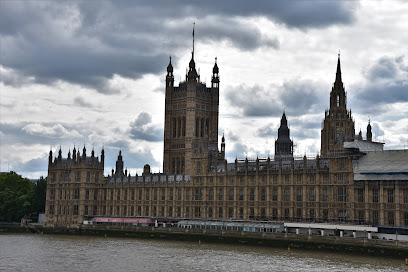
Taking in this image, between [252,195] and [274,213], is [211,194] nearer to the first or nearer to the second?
[252,195]

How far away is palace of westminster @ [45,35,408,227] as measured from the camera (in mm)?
130875

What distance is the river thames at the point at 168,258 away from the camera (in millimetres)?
97375

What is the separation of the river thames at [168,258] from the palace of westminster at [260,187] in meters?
20.8

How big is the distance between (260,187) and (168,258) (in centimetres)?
4752

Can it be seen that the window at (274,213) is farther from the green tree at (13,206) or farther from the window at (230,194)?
the green tree at (13,206)

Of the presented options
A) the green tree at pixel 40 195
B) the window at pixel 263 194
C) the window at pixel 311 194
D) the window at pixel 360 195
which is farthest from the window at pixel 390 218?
the green tree at pixel 40 195

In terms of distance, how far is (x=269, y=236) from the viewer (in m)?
129

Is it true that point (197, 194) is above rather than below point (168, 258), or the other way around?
above

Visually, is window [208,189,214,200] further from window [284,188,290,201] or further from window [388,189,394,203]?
window [388,189,394,203]

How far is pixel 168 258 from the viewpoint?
355ft

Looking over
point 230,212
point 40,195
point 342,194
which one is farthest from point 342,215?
point 40,195

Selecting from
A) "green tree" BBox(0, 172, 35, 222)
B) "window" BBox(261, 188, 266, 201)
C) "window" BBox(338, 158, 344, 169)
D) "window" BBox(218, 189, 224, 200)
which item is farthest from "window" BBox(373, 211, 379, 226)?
"green tree" BBox(0, 172, 35, 222)

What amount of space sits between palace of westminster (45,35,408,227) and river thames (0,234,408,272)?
20.8 meters

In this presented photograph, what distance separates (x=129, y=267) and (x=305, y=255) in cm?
3191
